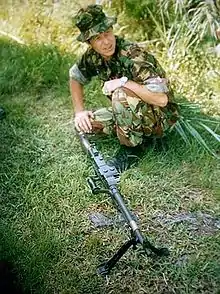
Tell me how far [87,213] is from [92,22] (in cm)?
107

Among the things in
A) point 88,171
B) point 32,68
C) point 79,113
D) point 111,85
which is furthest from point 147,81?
point 32,68

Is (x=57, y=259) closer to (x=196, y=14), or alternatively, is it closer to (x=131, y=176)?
(x=131, y=176)

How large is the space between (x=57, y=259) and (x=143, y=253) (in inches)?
16.9

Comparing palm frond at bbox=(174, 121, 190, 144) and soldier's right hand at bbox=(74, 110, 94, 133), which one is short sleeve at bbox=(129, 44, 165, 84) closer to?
soldier's right hand at bbox=(74, 110, 94, 133)

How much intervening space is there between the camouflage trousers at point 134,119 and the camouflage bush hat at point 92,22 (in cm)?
37

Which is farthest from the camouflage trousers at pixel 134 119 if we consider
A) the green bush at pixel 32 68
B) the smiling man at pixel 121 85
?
the green bush at pixel 32 68

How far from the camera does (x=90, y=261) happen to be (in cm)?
311

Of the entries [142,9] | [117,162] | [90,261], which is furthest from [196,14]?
[90,261]

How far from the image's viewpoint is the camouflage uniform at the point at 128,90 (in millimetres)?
3611

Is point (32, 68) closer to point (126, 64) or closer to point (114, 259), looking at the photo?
point (126, 64)

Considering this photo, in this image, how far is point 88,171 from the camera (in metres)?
3.81

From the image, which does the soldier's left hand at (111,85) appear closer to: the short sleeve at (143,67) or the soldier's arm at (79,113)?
the short sleeve at (143,67)

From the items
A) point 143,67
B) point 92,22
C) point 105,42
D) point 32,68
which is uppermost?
point 92,22

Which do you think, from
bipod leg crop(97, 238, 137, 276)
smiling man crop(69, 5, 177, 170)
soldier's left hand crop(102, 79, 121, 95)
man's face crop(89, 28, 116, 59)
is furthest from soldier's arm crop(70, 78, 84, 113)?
bipod leg crop(97, 238, 137, 276)
